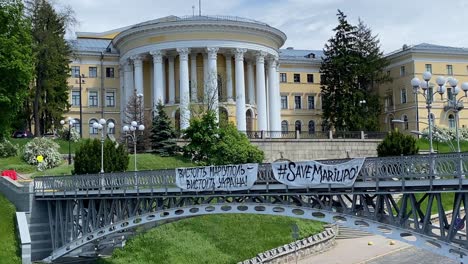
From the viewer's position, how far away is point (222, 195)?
2380cm

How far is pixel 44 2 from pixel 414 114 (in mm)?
39914

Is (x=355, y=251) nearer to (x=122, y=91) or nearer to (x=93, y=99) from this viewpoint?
(x=122, y=91)

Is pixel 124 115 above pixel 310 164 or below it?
above

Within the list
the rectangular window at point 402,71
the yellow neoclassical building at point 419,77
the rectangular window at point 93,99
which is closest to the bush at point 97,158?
the rectangular window at point 93,99

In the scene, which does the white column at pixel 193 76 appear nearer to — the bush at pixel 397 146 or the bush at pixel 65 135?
the bush at pixel 65 135

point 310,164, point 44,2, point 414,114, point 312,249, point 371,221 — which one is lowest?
point 312,249

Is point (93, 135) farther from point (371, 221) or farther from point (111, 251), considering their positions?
point (371, 221)

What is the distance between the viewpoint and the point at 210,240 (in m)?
34.4

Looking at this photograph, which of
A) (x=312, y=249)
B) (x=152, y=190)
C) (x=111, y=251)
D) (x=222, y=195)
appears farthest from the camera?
(x=312, y=249)

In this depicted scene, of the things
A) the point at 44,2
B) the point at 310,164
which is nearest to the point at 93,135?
the point at 44,2

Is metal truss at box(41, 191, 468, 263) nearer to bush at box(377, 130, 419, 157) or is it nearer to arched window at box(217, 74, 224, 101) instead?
bush at box(377, 130, 419, 157)

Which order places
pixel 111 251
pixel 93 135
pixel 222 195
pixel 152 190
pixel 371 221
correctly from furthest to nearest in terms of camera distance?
pixel 93 135
pixel 111 251
pixel 152 190
pixel 222 195
pixel 371 221

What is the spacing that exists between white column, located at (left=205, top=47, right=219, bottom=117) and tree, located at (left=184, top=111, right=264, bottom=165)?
6492 millimetres

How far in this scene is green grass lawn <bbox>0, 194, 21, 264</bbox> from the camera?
30.0 metres
